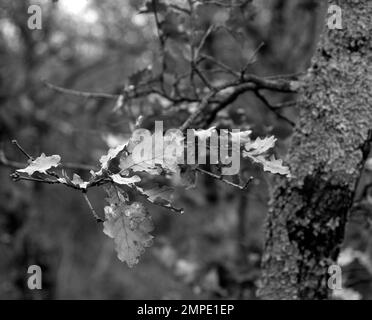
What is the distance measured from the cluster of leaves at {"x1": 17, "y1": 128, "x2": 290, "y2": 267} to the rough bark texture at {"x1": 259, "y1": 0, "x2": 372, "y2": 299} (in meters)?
0.32

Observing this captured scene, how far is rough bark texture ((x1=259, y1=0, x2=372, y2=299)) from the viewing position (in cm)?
154

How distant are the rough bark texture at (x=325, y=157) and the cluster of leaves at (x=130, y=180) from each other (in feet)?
1.04

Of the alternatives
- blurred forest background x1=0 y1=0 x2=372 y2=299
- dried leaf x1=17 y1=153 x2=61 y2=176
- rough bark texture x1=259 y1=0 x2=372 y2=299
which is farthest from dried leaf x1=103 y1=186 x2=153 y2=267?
blurred forest background x1=0 y1=0 x2=372 y2=299

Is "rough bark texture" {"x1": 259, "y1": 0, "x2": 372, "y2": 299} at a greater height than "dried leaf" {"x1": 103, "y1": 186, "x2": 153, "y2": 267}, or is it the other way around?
"rough bark texture" {"x1": 259, "y1": 0, "x2": 372, "y2": 299}

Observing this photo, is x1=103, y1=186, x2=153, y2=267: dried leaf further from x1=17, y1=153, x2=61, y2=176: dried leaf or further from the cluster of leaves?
x1=17, y1=153, x2=61, y2=176: dried leaf

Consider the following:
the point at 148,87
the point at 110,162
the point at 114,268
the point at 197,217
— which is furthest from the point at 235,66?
the point at 114,268

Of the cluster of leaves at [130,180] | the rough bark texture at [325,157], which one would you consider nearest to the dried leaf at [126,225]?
the cluster of leaves at [130,180]

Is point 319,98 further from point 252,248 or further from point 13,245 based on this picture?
point 13,245

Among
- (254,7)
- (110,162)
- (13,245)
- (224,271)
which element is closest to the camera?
(110,162)

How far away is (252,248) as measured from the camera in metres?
3.09

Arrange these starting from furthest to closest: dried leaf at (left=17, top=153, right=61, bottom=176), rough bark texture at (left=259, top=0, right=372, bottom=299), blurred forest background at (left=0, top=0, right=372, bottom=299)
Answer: blurred forest background at (left=0, top=0, right=372, bottom=299)
rough bark texture at (left=259, top=0, right=372, bottom=299)
dried leaf at (left=17, top=153, right=61, bottom=176)

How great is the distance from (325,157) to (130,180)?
2.21ft

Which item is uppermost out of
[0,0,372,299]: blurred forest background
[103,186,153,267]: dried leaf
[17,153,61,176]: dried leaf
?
[0,0,372,299]: blurred forest background
